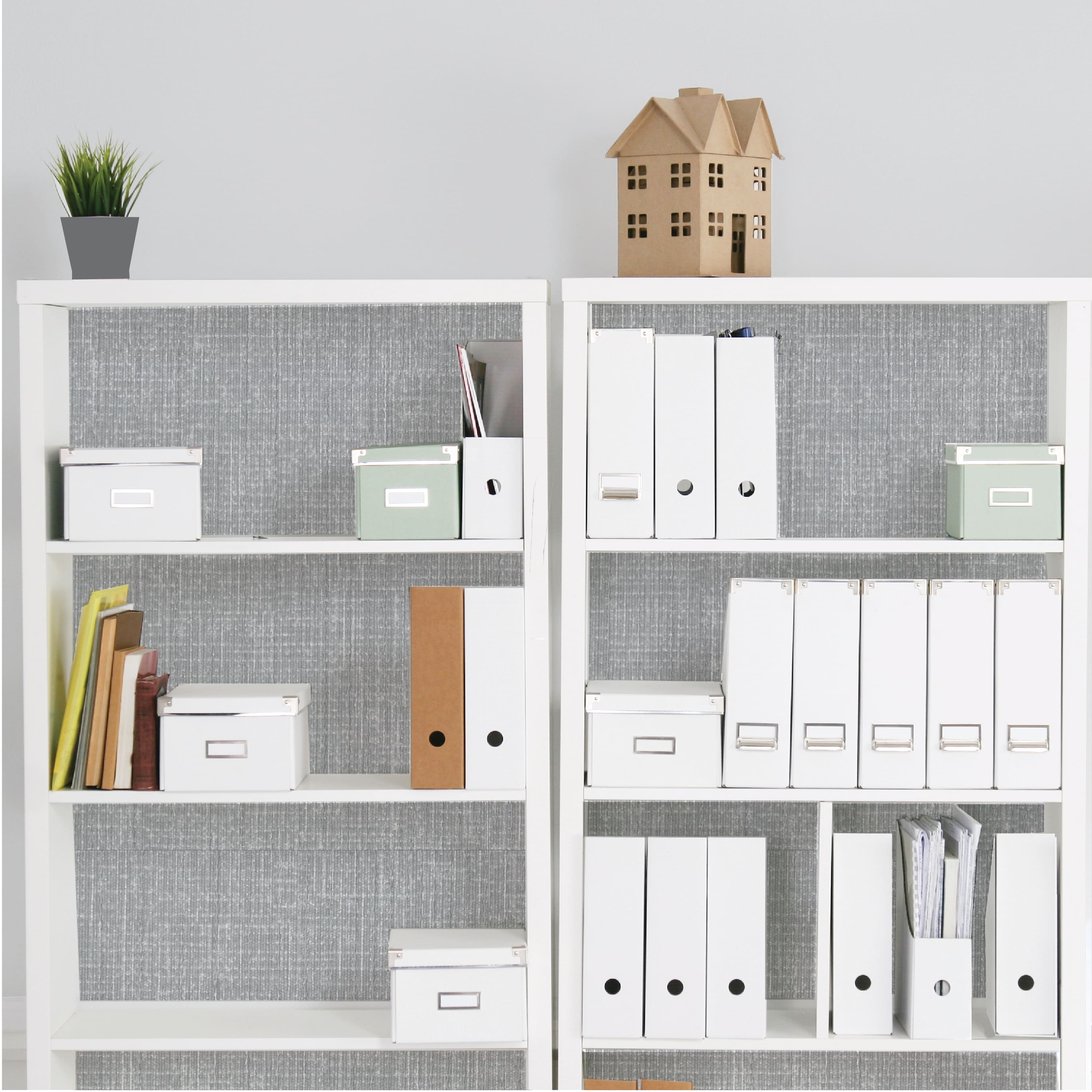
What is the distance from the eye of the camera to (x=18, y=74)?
1.97m

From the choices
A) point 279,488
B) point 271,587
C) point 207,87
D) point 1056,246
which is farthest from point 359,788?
point 1056,246

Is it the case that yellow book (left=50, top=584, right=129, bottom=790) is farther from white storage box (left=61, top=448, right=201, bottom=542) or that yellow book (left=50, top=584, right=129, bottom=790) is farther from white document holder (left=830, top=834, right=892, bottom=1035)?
white document holder (left=830, top=834, right=892, bottom=1035)

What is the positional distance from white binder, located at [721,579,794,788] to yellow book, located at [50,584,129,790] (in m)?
1.01

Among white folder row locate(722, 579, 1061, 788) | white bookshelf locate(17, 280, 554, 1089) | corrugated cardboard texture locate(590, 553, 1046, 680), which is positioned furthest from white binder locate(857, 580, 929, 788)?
white bookshelf locate(17, 280, 554, 1089)

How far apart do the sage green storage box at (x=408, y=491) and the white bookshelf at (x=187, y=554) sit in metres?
0.03

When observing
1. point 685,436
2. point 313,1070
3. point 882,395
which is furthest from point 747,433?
point 313,1070

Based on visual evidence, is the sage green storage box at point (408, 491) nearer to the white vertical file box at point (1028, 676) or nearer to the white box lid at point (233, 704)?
the white box lid at point (233, 704)

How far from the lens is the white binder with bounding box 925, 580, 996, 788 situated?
5.53ft

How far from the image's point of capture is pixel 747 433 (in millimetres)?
1679

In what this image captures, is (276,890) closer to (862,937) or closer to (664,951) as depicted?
(664,951)

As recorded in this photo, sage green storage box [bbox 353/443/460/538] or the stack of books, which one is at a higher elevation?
sage green storage box [bbox 353/443/460/538]

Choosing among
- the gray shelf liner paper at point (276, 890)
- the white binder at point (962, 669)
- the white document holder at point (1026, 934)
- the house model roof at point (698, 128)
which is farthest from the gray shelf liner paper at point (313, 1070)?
the house model roof at point (698, 128)

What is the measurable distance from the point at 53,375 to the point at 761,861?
4.55 feet

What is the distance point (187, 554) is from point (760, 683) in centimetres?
96
